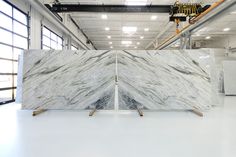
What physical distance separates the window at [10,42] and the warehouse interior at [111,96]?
1.1 inches

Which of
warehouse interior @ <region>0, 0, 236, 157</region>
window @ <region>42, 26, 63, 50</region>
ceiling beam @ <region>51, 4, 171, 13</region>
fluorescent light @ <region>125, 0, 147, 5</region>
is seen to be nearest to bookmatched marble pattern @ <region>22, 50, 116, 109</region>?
warehouse interior @ <region>0, 0, 236, 157</region>

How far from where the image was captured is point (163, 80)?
370 cm

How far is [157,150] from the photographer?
6.00 feet

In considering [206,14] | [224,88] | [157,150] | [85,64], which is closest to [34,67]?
[85,64]

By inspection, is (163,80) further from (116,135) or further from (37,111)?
(37,111)

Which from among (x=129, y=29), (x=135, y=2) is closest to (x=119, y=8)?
(x=135, y=2)

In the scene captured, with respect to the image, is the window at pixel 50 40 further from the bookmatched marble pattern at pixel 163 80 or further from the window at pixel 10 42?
the bookmatched marble pattern at pixel 163 80

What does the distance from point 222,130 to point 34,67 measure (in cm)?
400

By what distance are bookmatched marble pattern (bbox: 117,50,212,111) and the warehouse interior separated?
23 millimetres

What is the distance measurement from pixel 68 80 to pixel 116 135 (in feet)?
6.54

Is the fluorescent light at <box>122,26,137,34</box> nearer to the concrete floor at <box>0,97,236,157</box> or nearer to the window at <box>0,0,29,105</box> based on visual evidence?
the window at <box>0,0,29,105</box>

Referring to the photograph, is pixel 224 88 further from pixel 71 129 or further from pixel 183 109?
pixel 71 129

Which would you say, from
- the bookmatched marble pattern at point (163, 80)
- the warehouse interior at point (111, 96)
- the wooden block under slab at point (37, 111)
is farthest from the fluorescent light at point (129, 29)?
the wooden block under slab at point (37, 111)

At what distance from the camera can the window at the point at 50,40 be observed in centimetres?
652
